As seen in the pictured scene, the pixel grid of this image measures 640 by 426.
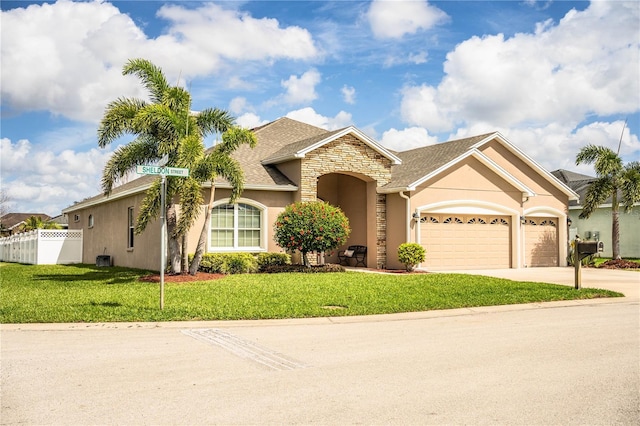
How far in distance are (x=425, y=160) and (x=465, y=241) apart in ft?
13.4

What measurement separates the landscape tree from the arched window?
5.91ft

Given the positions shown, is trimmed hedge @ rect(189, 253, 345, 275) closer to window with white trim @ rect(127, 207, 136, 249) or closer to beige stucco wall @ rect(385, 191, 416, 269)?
beige stucco wall @ rect(385, 191, 416, 269)

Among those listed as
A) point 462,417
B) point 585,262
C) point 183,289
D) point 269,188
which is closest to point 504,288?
point 183,289

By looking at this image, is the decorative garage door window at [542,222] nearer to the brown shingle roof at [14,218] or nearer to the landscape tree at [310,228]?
the landscape tree at [310,228]

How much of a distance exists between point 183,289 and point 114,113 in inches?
245

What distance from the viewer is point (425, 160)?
1058 inches

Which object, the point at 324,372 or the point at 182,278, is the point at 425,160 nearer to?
the point at 182,278

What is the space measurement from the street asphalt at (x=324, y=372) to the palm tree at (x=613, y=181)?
17.3m

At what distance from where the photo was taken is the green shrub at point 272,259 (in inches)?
879

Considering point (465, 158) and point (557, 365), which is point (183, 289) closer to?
point (557, 365)

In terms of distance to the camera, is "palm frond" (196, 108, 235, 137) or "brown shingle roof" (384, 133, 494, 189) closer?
"palm frond" (196, 108, 235, 137)

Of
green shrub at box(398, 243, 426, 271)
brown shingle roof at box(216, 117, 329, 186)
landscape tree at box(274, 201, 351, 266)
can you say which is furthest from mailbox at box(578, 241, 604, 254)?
brown shingle roof at box(216, 117, 329, 186)

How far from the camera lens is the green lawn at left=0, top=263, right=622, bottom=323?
11.9 meters

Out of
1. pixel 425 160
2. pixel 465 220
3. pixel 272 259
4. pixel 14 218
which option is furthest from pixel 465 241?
pixel 14 218
